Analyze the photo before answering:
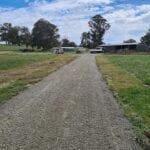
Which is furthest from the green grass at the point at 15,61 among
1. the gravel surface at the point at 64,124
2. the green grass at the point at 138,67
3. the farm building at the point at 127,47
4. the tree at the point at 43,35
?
the tree at the point at 43,35

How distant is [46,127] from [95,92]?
23.0 ft

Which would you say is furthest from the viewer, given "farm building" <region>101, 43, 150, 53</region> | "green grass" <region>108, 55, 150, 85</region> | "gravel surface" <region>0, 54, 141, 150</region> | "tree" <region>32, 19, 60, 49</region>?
"tree" <region>32, 19, 60, 49</region>

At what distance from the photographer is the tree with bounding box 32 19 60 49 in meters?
152

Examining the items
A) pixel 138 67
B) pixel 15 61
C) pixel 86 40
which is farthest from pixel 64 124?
pixel 86 40

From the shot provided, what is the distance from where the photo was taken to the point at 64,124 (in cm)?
944

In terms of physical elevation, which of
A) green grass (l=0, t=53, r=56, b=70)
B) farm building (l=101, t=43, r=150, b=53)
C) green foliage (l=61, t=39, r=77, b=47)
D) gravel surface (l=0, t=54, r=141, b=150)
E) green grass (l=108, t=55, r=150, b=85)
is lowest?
green foliage (l=61, t=39, r=77, b=47)

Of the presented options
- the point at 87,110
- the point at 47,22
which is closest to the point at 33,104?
the point at 87,110

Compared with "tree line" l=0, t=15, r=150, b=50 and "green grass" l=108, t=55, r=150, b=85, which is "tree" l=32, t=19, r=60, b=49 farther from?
"green grass" l=108, t=55, r=150, b=85

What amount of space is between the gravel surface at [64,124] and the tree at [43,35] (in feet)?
454

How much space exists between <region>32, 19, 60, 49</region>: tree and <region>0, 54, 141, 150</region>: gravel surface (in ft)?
454

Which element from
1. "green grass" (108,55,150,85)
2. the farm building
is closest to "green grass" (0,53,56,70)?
"green grass" (108,55,150,85)

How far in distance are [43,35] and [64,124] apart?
145593mm

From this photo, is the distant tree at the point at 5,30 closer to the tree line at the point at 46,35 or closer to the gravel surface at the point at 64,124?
the tree line at the point at 46,35

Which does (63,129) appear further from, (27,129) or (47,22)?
(47,22)
